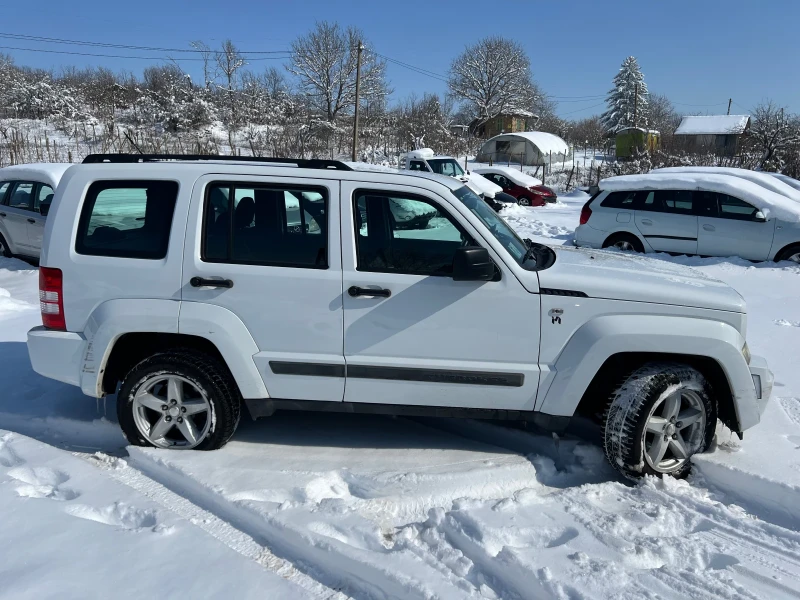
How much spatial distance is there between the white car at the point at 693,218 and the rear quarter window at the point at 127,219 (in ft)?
32.4

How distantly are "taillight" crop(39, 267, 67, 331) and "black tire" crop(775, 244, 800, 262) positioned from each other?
11343 mm

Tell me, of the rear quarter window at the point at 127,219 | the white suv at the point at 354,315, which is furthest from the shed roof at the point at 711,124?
the rear quarter window at the point at 127,219

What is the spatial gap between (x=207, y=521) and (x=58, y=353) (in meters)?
1.55

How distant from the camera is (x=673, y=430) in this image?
147 inches

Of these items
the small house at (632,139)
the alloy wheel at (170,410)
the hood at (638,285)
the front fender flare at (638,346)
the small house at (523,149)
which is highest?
the small house at (632,139)

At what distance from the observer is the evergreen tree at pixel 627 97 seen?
6022 centimetres

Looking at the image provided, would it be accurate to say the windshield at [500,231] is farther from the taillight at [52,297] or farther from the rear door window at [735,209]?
the rear door window at [735,209]

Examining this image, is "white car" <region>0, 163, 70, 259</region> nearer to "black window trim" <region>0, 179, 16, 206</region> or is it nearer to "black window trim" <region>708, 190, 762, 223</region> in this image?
"black window trim" <region>0, 179, 16, 206</region>

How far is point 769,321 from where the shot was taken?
721cm

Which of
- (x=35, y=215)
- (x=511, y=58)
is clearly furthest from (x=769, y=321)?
(x=511, y=58)

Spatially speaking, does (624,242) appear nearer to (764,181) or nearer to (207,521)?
(764,181)

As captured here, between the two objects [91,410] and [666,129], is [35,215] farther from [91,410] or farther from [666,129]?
[666,129]

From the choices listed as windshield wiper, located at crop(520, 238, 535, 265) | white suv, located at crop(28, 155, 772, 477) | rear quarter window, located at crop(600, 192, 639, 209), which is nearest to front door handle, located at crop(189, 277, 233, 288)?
white suv, located at crop(28, 155, 772, 477)

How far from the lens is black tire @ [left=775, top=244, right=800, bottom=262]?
10.7 metres
